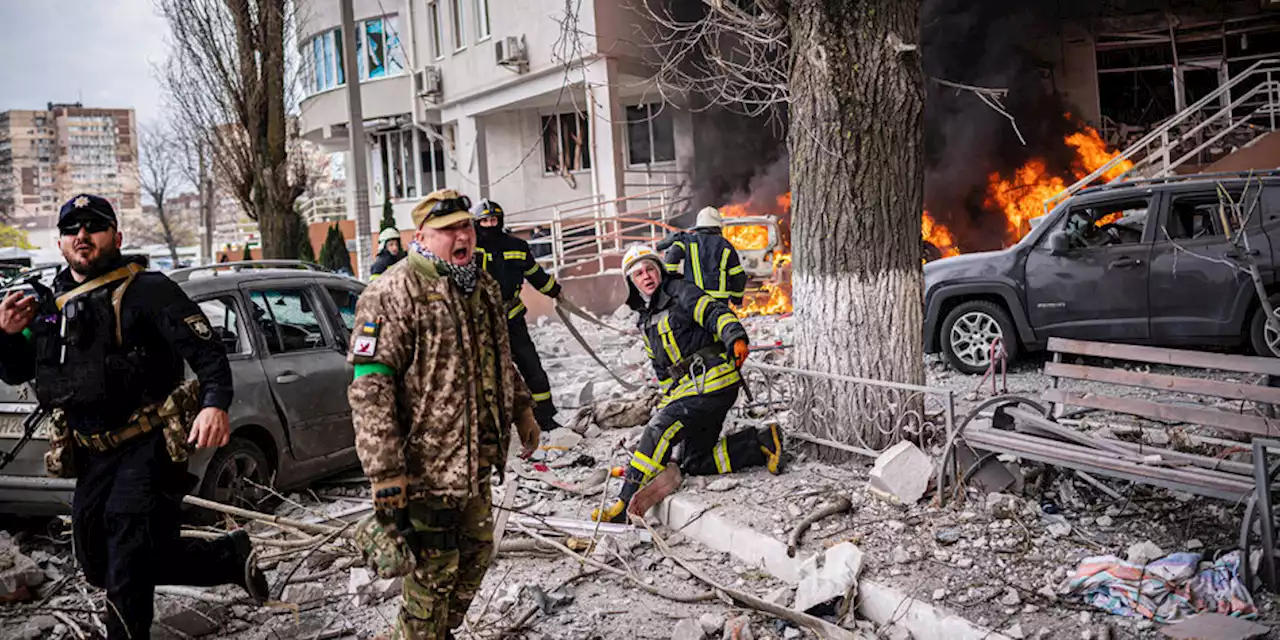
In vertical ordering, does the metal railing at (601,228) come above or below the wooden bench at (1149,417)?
above

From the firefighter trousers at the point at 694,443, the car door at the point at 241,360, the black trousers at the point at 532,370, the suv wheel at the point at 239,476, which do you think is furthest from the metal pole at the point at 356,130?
the firefighter trousers at the point at 694,443

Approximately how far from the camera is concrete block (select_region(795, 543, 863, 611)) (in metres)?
4.25

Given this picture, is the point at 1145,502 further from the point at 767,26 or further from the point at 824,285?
the point at 767,26

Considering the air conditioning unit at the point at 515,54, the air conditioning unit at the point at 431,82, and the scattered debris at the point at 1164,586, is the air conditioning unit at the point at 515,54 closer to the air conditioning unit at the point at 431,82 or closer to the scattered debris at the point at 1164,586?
the air conditioning unit at the point at 431,82

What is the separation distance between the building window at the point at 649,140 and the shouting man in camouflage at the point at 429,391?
18.2m

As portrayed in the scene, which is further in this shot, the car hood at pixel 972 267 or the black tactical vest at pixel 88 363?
the car hood at pixel 972 267

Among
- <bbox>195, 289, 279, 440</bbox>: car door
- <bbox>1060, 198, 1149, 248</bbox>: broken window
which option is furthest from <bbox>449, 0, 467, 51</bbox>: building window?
<bbox>195, 289, 279, 440</bbox>: car door

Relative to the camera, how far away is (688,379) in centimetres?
568

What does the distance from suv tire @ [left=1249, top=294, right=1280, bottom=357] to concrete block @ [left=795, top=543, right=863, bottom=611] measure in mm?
5552

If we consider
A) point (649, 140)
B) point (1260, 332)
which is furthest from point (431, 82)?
point (1260, 332)

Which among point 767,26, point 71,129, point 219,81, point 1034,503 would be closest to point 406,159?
point 219,81

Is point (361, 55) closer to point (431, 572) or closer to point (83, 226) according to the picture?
point (83, 226)

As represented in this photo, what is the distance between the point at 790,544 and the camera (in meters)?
4.68

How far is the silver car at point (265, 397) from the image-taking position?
5336 millimetres
